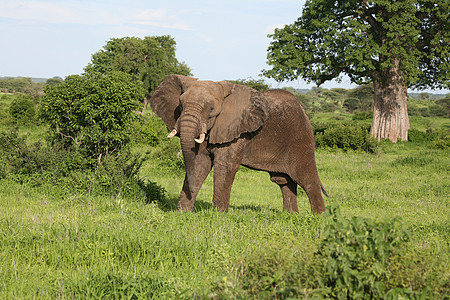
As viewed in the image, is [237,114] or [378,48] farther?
[378,48]

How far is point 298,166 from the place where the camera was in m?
8.78

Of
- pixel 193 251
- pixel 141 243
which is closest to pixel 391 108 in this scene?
pixel 193 251

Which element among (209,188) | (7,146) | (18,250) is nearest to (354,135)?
(209,188)

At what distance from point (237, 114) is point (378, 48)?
17.6 m

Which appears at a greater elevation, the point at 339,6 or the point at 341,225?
the point at 339,6

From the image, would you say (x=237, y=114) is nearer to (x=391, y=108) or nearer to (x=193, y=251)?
(x=193, y=251)

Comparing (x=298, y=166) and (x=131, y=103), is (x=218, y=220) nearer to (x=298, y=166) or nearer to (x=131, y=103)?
(x=298, y=166)

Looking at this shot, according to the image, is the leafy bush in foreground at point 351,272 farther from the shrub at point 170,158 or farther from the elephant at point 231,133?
the shrub at point 170,158

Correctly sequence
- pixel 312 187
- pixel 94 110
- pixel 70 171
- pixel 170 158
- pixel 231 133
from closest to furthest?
pixel 231 133, pixel 312 187, pixel 94 110, pixel 70 171, pixel 170 158

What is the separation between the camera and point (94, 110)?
1051 cm

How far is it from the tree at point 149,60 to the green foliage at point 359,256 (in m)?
50.3

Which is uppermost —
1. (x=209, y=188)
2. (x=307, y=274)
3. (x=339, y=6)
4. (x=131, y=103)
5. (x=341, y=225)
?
(x=339, y=6)

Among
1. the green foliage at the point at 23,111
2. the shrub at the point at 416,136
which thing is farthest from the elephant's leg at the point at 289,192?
the green foliage at the point at 23,111

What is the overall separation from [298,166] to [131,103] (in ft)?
14.3
